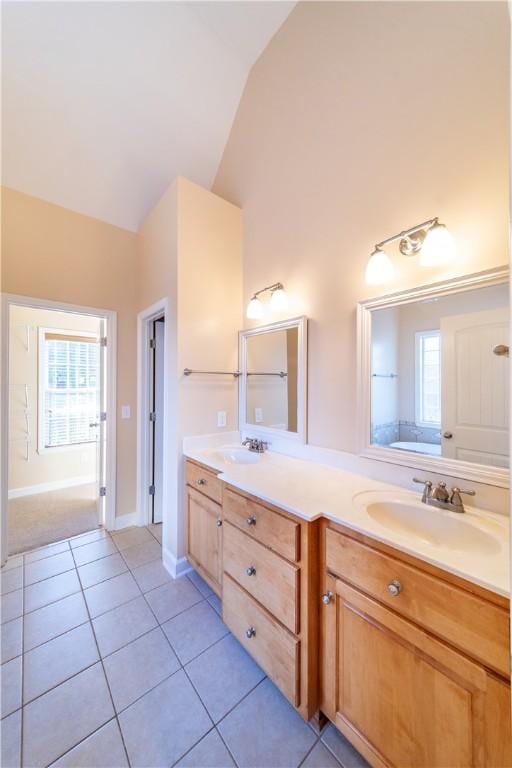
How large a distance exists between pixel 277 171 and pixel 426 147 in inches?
42.4

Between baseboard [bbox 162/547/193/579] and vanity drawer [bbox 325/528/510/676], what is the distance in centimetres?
141

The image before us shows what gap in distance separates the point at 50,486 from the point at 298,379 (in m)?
3.57

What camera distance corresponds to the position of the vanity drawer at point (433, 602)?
2.29 ft

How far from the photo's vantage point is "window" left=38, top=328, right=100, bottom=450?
349cm

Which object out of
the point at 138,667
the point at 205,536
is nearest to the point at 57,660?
the point at 138,667

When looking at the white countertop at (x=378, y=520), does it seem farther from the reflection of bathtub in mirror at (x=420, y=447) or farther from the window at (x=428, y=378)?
the window at (x=428, y=378)

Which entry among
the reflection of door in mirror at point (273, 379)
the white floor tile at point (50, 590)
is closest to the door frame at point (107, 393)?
the white floor tile at point (50, 590)

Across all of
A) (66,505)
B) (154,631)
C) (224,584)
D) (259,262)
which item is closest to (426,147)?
(259,262)

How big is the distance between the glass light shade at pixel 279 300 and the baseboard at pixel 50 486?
141 inches

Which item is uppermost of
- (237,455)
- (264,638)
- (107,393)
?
(107,393)

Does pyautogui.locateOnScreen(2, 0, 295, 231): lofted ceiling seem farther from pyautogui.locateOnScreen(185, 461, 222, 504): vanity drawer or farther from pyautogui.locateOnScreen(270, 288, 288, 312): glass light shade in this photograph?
pyautogui.locateOnScreen(185, 461, 222, 504): vanity drawer

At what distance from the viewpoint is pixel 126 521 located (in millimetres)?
2678

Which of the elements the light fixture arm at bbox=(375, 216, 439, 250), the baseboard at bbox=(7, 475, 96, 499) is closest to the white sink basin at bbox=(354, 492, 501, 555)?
the light fixture arm at bbox=(375, 216, 439, 250)

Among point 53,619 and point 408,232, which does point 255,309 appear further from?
point 53,619
